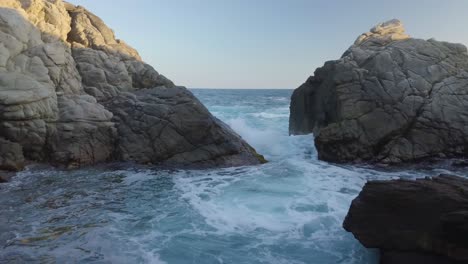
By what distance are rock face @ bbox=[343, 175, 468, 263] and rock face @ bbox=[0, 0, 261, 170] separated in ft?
29.9

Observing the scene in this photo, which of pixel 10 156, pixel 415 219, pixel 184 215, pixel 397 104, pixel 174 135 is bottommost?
pixel 184 215

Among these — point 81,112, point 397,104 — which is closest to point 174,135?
point 81,112

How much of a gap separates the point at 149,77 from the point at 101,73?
2677mm

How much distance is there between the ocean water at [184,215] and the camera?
766cm

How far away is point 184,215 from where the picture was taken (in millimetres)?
10000

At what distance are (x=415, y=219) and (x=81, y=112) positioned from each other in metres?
13.2

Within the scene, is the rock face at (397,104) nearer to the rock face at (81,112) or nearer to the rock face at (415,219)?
the rock face at (81,112)

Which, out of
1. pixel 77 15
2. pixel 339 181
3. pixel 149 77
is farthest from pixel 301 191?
pixel 77 15

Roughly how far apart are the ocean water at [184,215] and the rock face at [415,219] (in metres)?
0.92

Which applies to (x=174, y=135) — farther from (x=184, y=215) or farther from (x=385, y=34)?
(x=385, y=34)

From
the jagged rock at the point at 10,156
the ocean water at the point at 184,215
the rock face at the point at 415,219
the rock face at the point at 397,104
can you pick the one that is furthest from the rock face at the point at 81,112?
the rock face at the point at 415,219

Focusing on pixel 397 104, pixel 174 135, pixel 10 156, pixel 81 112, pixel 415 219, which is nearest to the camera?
pixel 415 219

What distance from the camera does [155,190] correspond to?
1222 cm

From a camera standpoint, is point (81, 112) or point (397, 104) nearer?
point (81, 112)
